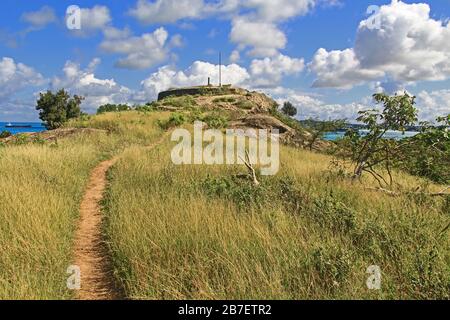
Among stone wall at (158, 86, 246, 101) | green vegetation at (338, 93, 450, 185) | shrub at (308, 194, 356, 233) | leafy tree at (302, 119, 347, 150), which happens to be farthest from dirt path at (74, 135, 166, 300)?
stone wall at (158, 86, 246, 101)

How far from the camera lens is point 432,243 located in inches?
196

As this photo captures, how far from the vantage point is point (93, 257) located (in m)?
5.58

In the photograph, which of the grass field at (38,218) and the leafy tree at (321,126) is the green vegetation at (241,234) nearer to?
the grass field at (38,218)

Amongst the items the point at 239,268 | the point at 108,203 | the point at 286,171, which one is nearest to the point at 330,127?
the point at 286,171

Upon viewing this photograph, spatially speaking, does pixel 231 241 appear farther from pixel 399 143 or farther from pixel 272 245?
pixel 399 143

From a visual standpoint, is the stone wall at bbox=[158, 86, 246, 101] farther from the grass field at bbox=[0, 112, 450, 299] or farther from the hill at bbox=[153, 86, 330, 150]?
the grass field at bbox=[0, 112, 450, 299]

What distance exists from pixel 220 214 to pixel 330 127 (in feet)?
57.6

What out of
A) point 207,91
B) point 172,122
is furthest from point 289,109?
point 172,122

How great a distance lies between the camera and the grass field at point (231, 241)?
161 inches

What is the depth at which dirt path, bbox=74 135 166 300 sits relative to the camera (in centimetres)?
455

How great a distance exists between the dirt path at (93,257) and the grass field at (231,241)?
0.16 m

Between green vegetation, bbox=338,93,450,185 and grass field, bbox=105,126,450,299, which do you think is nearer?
grass field, bbox=105,126,450,299

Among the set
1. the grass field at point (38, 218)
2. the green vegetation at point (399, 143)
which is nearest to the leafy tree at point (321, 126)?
the green vegetation at point (399, 143)

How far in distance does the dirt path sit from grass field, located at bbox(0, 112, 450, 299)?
160 millimetres
